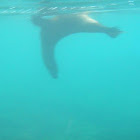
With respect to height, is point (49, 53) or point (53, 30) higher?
Result: point (53, 30)

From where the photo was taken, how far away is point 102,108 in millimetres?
21531

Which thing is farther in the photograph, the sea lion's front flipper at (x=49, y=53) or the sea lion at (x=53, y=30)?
the sea lion's front flipper at (x=49, y=53)

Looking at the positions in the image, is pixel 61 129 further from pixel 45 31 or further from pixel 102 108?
pixel 102 108

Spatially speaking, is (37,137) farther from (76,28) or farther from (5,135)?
(76,28)

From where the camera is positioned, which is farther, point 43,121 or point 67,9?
point 43,121

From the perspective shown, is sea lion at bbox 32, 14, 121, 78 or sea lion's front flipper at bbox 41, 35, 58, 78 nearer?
sea lion at bbox 32, 14, 121, 78

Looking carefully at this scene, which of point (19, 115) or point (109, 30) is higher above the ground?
point (19, 115)

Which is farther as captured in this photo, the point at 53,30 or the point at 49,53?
the point at 49,53

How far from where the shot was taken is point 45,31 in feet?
41.9

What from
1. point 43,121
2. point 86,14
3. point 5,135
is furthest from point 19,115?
point 86,14

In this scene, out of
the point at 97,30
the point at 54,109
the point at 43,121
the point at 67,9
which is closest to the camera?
the point at 97,30

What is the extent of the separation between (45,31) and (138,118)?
8363 millimetres

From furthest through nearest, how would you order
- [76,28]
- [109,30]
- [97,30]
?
[76,28] → [97,30] → [109,30]

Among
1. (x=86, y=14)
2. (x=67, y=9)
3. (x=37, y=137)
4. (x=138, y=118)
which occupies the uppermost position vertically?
(x=86, y=14)
